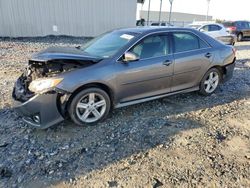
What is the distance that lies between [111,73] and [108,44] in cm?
80

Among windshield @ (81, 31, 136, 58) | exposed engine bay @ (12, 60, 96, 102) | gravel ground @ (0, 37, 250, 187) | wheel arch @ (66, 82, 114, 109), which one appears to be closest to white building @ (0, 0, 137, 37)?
gravel ground @ (0, 37, 250, 187)

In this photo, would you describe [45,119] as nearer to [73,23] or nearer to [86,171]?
[86,171]

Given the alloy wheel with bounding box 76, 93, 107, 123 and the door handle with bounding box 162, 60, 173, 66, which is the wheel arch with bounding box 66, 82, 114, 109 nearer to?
the alloy wheel with bounding box 76, 93, 107, 123

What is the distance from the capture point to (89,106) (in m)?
3.92

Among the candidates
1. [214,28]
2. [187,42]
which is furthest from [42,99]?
[214,28]

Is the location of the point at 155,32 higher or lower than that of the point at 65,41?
higher

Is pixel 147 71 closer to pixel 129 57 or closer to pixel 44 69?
pixel 129 57

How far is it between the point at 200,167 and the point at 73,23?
13.7 meters

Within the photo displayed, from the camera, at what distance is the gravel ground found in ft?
9.37

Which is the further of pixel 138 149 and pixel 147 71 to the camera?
pixel 147 71

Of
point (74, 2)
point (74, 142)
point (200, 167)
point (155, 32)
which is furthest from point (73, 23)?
point (200, 167)

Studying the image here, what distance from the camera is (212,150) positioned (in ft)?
11.2

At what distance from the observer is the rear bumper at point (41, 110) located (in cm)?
354

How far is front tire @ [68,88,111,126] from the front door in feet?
1.01
